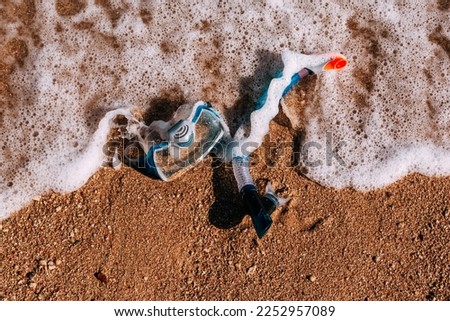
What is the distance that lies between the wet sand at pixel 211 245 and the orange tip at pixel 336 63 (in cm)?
85

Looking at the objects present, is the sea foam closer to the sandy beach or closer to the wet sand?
the sandy beach

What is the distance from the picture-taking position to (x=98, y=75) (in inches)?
122

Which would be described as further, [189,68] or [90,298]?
[189,68]

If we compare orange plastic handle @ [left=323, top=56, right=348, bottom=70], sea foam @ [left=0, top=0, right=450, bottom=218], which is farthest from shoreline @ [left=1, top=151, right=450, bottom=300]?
orange plastic handle @ [left=323, top=56, right=348, bottom=70]

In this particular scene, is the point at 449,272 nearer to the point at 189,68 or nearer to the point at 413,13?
the point at 413,13

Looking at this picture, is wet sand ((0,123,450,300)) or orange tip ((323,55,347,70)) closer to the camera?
wet sand ((0,123,450,300))

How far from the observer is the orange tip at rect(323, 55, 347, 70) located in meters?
3.06

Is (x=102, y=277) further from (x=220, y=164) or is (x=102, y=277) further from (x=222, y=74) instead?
(x=222, y=74)

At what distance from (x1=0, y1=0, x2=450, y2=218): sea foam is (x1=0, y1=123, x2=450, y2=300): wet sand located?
237mm

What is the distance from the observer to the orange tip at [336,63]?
306 centimetres

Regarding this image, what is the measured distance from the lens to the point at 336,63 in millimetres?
3076
